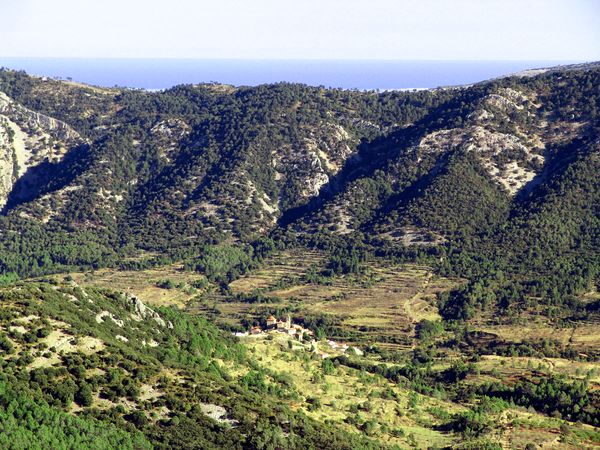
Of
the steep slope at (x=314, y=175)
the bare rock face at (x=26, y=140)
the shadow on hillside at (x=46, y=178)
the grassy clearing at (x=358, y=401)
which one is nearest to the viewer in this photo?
the grassy clearing at (x=358, y=401)

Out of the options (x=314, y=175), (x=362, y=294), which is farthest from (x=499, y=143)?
(x=362, y=294)

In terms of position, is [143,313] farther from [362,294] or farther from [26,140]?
[26,140]

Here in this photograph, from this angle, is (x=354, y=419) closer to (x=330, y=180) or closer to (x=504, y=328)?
(x=504, y=328)

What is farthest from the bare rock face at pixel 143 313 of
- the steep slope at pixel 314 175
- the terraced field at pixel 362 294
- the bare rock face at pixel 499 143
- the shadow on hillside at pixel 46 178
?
the shadow on hillside at pixel 46 178

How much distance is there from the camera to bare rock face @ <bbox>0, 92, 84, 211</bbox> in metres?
182

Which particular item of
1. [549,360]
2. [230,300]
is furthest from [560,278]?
[230,300]

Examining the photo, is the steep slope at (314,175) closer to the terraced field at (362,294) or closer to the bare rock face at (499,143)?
the bare rock face at (499,143)

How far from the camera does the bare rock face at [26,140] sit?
18225 centimetres

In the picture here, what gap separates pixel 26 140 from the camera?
625 ft

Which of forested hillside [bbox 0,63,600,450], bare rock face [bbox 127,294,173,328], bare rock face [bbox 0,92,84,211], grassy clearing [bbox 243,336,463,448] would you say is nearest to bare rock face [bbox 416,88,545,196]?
forested hillside [bbox 0,63,600,450]

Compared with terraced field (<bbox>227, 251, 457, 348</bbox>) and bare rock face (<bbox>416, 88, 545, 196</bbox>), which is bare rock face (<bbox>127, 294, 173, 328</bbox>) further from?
bare rock face (<bbox>416, 88, 545, 196</bbox>)

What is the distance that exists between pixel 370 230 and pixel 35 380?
98.5m

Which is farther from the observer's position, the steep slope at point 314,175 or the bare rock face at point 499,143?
the bare rock face at point 499,143

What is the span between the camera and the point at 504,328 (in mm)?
118750
